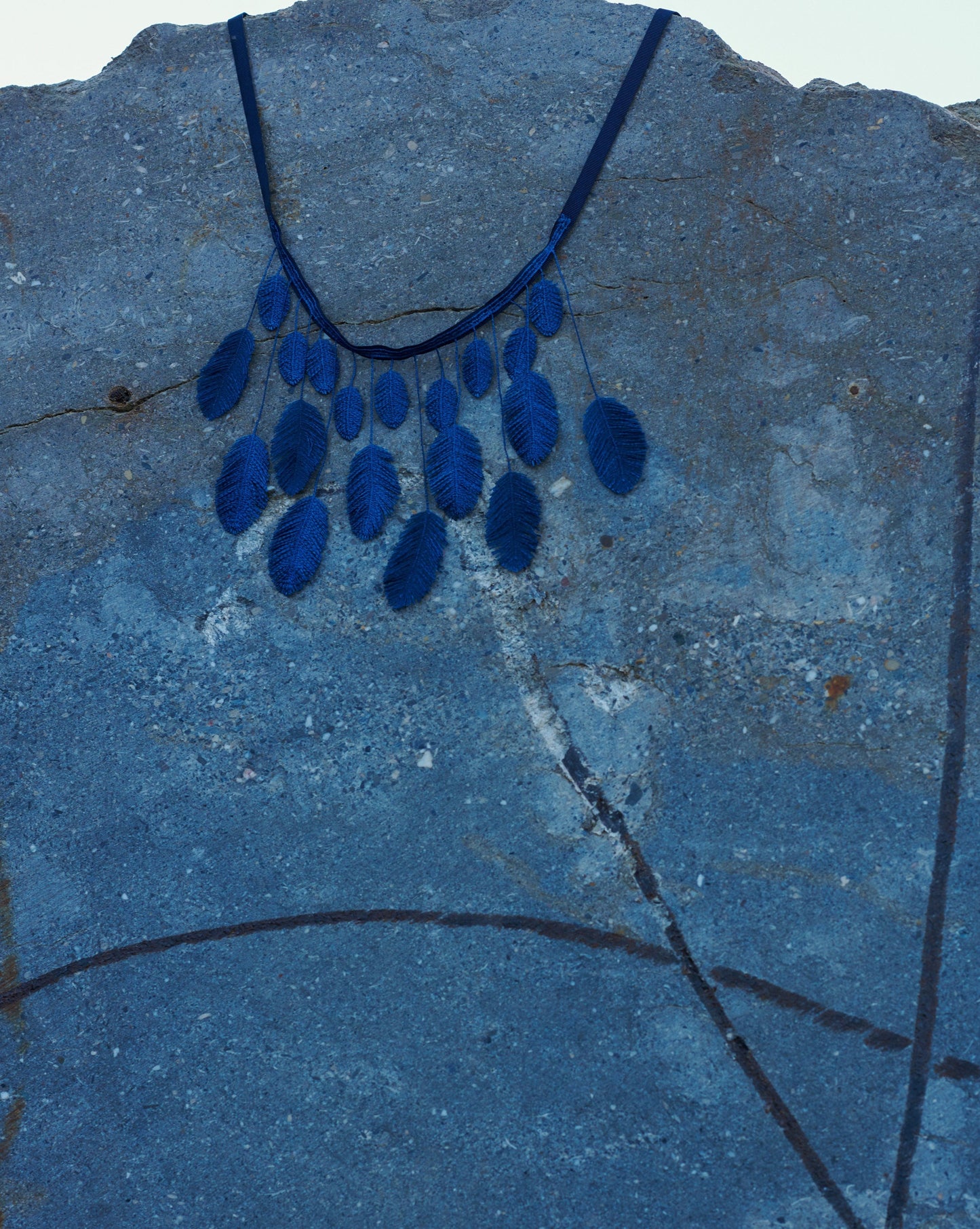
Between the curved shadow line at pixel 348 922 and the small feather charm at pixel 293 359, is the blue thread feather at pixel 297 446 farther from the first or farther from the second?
the curved shadow line at pixel 348 922

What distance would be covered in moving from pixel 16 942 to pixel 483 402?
1.70 meters

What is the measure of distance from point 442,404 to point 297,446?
0.37 meters

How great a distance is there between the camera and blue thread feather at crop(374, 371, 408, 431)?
6.35 ft

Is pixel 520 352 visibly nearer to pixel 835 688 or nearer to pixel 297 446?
pixel 297 446

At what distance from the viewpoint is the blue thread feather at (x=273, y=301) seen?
6.52 ft

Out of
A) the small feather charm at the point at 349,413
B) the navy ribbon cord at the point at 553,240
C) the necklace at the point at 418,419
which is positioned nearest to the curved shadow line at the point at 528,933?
the necklace at the point at 418,419

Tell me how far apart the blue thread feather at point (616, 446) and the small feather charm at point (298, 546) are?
67cm

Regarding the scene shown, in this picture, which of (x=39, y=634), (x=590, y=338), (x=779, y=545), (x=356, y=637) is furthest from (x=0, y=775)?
(x=779, y=545)

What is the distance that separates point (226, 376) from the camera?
198 centimetres

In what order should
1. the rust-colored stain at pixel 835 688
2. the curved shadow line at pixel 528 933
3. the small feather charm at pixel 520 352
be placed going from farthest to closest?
the small feather charm at pixel 520 352
the rust-colored stain at pixel 835 688
the curved shadow line at pixel 528 933

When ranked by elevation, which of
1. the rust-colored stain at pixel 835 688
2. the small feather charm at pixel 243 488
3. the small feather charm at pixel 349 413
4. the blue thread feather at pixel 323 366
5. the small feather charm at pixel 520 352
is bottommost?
the rust-colored stain at pixel 835 688

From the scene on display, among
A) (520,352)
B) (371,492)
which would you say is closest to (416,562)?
(371,492)

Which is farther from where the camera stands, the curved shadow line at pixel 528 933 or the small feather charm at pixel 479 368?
the small feather charm at pixel 479 368

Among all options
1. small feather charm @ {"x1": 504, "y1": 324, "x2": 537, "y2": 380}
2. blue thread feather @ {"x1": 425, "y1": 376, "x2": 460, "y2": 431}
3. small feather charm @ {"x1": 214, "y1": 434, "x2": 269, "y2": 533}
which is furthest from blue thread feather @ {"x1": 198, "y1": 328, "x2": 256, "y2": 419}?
small feather charm @ {"x1": 504, "y1": 324, "x2": 537, "y2": 380}
